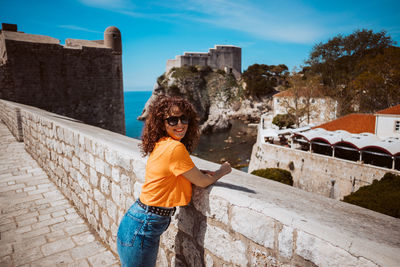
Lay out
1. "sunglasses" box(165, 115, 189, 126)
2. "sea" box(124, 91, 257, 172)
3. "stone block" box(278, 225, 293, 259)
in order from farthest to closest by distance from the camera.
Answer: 1. "sea" box(124, 91, 257, 172)
2. "sunglasses" box(165, 115, 189, 126)
3. "stone block" box(278, 225, 293, 259)

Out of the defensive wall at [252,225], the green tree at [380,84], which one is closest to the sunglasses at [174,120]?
the defensive wall at [252,225]

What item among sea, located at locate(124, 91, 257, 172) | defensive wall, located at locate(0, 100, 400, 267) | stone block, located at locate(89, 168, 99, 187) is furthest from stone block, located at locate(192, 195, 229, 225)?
sea, located at locate(124, 91, 257, 172)

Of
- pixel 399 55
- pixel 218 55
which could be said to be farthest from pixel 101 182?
pixel 218 55

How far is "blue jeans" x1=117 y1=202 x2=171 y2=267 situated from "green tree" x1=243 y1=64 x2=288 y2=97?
58.8m

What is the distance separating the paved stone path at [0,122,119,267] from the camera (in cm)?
274

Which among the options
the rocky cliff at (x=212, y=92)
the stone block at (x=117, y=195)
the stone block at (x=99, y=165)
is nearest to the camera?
the stone block at (x=117, y=195)

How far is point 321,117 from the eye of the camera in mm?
35281

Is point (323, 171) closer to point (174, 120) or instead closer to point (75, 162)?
point (75, 162)

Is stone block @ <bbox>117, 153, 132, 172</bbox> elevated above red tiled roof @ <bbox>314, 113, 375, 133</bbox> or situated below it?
above

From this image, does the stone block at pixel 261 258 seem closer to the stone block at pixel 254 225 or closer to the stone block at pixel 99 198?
the stone block at pixel 254 225

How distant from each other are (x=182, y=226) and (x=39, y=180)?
4.47m

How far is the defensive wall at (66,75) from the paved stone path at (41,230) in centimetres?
900

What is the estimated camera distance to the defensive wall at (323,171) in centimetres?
1502

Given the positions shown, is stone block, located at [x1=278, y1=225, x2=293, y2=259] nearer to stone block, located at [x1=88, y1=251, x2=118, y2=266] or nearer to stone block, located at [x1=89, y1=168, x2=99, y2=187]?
stone block, located at [x1=88, y1=251, x2=118, y2=266]
